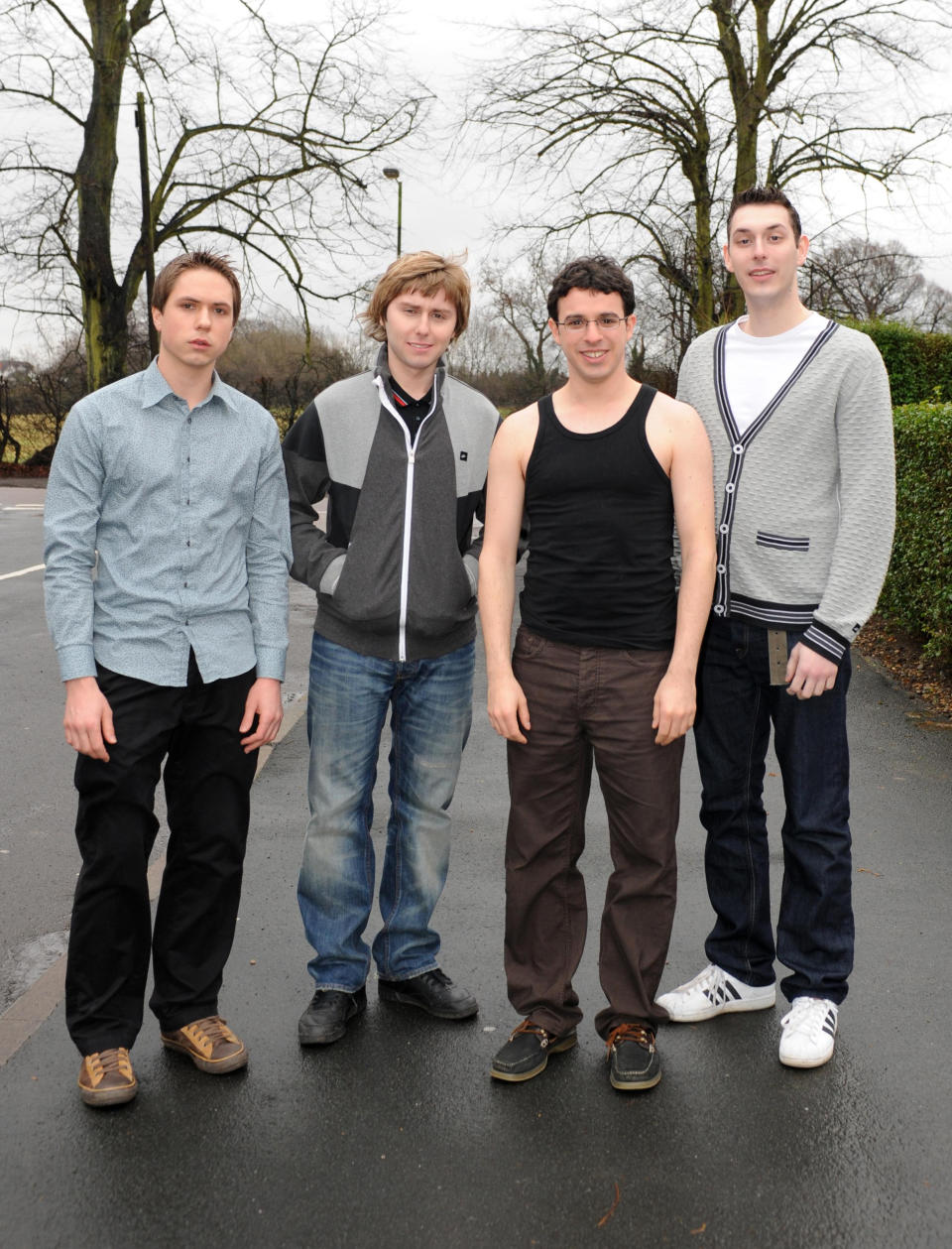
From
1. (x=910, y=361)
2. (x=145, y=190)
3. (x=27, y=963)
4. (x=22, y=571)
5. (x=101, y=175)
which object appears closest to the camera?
(x=27, y=963)

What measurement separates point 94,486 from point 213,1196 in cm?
166

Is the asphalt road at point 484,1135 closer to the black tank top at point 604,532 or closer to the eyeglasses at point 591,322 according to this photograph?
the black tank top at point 604,532

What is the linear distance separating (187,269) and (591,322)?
1017mm

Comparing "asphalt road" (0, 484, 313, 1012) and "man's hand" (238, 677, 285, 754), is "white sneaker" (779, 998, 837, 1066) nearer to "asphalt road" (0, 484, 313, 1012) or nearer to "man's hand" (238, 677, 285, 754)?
"man's hand" (238, 677, 285, 754)

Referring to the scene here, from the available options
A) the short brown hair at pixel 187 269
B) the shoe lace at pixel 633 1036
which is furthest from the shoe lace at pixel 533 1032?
the short brown hair at pixel 187 269

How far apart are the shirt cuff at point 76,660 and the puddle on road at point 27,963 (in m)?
1.23

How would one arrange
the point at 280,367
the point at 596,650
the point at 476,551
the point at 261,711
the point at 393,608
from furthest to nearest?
the point at 280,367 → the point at 476,551 → the point at 393,608 → the point at 261,711 → the point at 596,650

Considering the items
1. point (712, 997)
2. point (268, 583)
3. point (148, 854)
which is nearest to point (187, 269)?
point (268, 583)

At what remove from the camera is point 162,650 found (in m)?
3.03

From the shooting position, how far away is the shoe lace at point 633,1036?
3168 mm

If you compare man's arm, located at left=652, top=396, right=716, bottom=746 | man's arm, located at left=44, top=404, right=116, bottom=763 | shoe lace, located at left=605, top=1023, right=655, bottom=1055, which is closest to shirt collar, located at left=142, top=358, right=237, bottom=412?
man's arm, located at left=44, top=404, right=116, bottom=763

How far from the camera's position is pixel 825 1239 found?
253 centimetres

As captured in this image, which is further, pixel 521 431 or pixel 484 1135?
pixel 521 431

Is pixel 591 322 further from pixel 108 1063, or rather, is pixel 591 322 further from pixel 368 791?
pixel 108 1063
